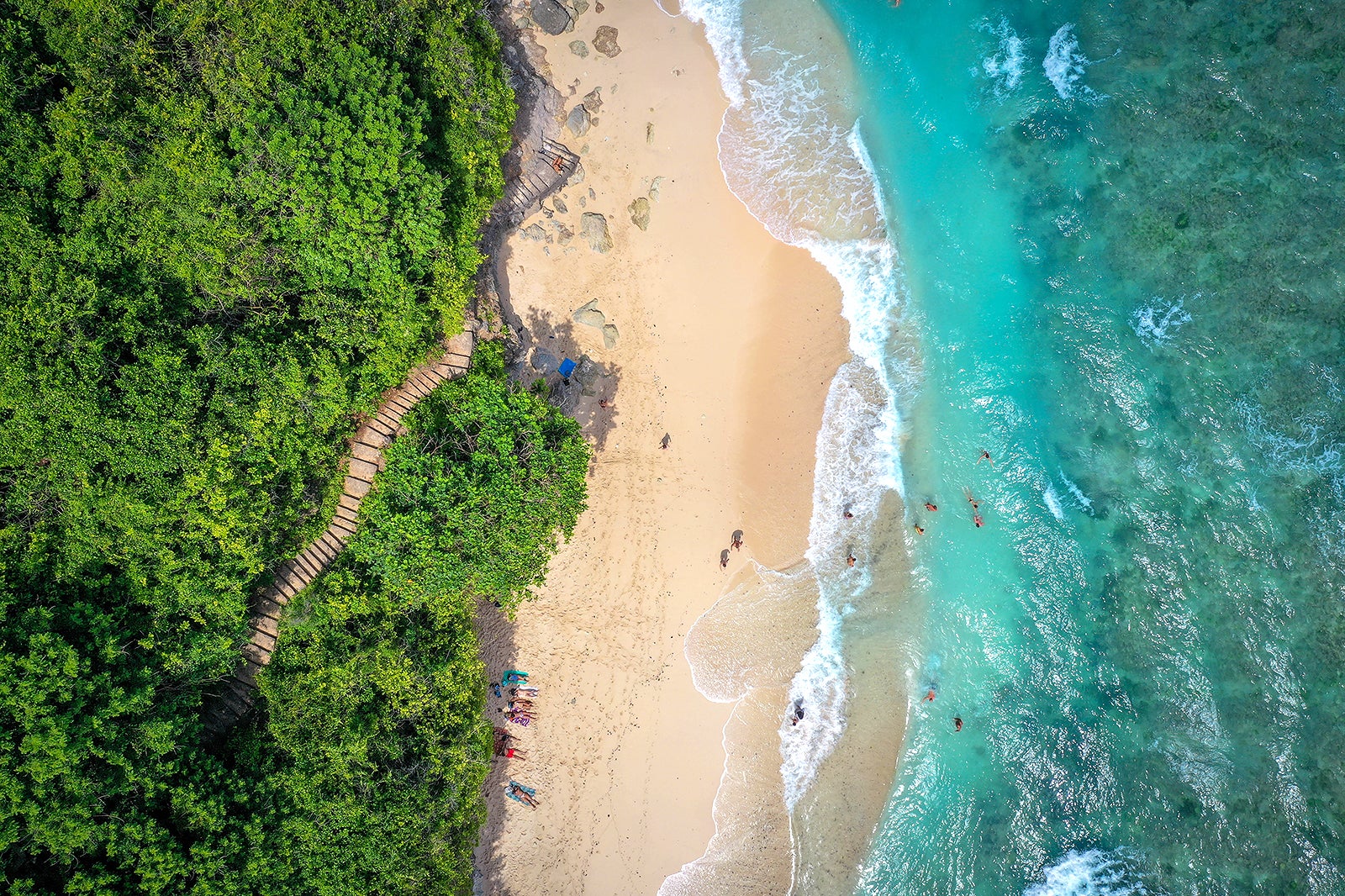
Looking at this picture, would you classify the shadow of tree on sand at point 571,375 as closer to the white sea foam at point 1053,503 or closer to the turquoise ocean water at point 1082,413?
the turquoise ocean water at point 1082,413

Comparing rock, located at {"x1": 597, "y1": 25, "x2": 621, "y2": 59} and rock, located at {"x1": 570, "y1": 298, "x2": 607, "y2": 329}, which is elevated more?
rock, located at {"x1": 597, "y1": 25, "x2": 621, "y2": 59}

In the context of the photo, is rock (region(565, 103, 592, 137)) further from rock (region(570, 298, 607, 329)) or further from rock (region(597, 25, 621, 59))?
rock (region(570, 298, 607, 329))

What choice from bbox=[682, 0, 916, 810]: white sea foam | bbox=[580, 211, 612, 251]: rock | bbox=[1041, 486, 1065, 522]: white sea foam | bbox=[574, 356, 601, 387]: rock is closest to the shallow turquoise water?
bbox=[1041, 486, 1065, 522]: white sea foam

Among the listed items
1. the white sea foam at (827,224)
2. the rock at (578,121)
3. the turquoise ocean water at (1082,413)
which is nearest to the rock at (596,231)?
the rock at (578,121)

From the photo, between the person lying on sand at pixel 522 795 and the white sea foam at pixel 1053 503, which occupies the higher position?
the white sea foam at pixel 1053 503

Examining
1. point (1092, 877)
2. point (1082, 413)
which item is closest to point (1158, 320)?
point (1082, 413)

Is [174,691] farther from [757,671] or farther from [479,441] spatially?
[757,671]

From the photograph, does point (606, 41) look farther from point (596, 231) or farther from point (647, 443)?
point (647, 443)
